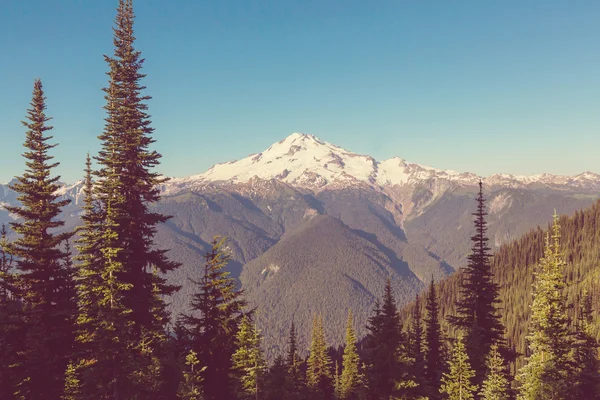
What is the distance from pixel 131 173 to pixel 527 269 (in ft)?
598

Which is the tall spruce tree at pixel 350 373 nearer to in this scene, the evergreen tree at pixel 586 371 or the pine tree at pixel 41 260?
the evergreen tree at pixel 586 371

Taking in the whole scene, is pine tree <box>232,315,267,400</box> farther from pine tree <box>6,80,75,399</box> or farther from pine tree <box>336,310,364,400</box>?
pine tree <box>336,310,364,400</box>

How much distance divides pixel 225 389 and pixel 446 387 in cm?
1479

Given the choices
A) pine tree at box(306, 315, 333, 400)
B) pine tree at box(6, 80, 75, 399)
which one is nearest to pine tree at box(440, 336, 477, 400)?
pine tree at box(6, 80, 75, 399)

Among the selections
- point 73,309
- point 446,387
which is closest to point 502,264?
point 446,387

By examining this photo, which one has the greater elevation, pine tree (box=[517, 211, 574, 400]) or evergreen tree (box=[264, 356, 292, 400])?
pine tree (box=[517, 211, 574, 400])

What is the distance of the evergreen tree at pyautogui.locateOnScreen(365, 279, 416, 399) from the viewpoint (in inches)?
894

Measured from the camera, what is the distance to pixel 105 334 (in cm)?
1753

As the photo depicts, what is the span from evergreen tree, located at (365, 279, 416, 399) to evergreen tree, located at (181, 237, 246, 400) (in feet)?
31.0

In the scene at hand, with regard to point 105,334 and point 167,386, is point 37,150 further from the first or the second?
point 167,386

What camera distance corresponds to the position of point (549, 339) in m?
18.9

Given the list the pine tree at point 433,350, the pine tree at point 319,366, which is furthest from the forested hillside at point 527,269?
the pine tree at point 433,350

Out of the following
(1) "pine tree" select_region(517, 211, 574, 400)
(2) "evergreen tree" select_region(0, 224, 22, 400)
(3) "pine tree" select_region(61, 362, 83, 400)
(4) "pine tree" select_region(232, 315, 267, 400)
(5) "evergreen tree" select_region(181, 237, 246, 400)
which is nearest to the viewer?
(3) "pine tree" select_region(61, 362, 83, 400)

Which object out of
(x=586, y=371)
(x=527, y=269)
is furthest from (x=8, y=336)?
(x=527, y=269)
